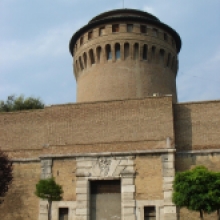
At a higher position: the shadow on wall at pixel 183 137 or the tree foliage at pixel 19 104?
the tree foliage at pixel 19 104

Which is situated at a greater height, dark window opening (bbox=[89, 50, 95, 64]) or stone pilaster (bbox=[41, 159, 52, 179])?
dark window opening (bbox=[89, 50, 95, 64])

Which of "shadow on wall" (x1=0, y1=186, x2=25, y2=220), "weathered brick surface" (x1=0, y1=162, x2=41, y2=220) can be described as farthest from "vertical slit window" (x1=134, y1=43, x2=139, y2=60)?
"shadow on wall" (x1=0, y1=186, x2=25, y2=220)

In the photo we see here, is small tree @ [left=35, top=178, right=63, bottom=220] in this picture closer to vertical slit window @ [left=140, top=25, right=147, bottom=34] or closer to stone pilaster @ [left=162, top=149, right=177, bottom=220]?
stone pilaster @ [left=162, top=149, right=177, bottom=220]

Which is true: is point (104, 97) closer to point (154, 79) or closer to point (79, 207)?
point (154, 79)

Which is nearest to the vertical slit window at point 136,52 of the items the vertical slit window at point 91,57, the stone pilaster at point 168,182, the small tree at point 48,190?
the vertical slit window at point 91,57

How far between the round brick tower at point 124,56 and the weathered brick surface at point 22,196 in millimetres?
5985

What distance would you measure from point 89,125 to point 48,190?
11.9ft

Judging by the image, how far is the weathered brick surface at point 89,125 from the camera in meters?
17.9

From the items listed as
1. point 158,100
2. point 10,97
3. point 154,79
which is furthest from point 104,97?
point 10,97

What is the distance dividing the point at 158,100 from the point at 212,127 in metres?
2.68

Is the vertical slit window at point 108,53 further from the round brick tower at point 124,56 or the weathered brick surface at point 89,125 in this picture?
the weathered brick surface at point 89,125

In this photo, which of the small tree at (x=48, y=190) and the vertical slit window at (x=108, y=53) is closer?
the small tree at (x=48, y=190)

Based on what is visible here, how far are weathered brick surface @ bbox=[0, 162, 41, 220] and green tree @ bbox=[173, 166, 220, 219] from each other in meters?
7.07

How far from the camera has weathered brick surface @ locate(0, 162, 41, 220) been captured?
18256 mm
